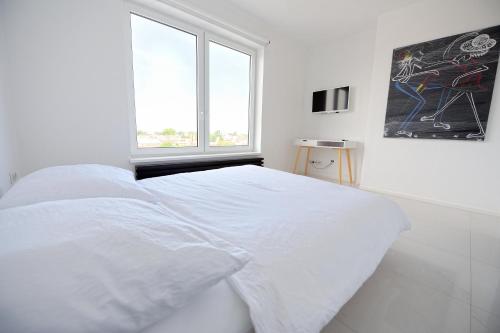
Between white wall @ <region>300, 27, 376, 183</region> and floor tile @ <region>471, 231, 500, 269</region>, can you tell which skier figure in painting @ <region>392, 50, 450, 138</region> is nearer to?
white wall @ <region>300, 27, 376, 183</region>

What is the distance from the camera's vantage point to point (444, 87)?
269 cm

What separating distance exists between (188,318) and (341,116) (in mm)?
4144

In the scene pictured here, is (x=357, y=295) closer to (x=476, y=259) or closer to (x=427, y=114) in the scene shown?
(x=476, y=259)

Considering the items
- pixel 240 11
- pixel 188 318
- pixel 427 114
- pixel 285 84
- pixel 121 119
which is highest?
pixel 240 11

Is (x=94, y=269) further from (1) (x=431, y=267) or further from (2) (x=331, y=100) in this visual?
(2) (x=331, y=100)

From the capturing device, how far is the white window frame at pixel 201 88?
2.36 metres

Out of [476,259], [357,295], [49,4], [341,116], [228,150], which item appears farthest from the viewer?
[341,116]

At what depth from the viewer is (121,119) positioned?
7.34ft

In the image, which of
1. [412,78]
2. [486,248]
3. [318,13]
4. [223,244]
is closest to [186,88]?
[318,13]

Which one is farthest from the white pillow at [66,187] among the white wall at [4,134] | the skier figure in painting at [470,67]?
the skier figure in painting at [470,67]

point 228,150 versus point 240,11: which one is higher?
point 240,11

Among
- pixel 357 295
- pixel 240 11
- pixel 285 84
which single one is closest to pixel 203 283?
pixel 357 295

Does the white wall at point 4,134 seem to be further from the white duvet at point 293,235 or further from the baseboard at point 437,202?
the baseboard at point 437,202

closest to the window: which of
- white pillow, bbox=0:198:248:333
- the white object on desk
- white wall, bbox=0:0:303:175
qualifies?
white wall, bbox=0:0:303:175
